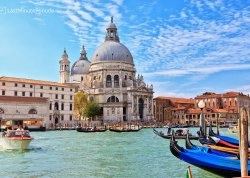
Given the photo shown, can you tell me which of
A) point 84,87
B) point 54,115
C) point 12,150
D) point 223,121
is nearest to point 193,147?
point 12,150

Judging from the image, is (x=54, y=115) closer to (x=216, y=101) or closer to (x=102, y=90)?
(x=102, y=90)

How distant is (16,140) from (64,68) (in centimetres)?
5363

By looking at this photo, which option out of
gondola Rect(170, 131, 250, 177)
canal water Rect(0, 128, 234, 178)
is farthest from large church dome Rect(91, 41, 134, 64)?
gondola Rect(170, 131, 250, 177)

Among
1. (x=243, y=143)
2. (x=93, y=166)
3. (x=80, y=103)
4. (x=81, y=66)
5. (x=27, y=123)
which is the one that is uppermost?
(x=81, y=66)

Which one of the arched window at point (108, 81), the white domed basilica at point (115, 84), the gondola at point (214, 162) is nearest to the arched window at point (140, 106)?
the white domed basilica at point (115, 84)

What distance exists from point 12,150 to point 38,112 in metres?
26.4

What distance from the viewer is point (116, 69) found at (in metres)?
63.9

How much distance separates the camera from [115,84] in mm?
64000

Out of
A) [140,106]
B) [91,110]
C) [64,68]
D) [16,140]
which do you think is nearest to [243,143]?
[16,140]

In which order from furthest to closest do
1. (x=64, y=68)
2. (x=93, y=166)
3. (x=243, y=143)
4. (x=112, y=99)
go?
1. (x=64, y=68)
2. (x=112, y=99)
3. (x=93, y=166)
4. (x=243, y=143)

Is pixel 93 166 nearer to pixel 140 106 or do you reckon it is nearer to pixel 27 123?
pixel 27 123

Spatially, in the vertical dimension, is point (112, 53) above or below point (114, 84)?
above

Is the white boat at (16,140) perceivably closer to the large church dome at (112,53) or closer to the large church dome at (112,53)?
the large church dome at (112,53)

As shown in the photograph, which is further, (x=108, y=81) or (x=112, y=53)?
(x=112, y=53)
